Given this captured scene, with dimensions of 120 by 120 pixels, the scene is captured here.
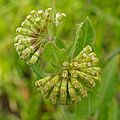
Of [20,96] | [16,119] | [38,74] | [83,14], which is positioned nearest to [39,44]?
[38,74]

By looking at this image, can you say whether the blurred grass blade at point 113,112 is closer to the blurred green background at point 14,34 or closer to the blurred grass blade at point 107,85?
the blurred grass blade at point 107,85

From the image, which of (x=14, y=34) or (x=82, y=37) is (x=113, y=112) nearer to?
(x=82, y=37)

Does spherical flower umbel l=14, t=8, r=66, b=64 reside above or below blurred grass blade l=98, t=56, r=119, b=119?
above

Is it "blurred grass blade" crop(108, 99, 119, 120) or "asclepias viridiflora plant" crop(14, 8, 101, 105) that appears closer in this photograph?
"asclepias viridiflora plant" crop(14, 8, 101, 105)

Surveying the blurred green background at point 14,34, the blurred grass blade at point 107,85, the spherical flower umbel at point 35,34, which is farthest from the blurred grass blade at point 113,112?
the spherical flower umbel at point 35,34

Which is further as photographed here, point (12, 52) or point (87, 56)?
point (12, 52)

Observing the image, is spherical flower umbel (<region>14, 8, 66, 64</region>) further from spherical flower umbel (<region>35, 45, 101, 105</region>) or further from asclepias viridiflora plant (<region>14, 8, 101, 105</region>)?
spherical flower umbel (<region>35, 45, 101, 105</region>)

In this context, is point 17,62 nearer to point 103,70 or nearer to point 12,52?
point 12,52

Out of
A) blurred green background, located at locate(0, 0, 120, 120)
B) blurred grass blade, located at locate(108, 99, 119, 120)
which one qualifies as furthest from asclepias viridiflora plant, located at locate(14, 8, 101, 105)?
blurred green background, located at locate(0, 0, 120, 120)
